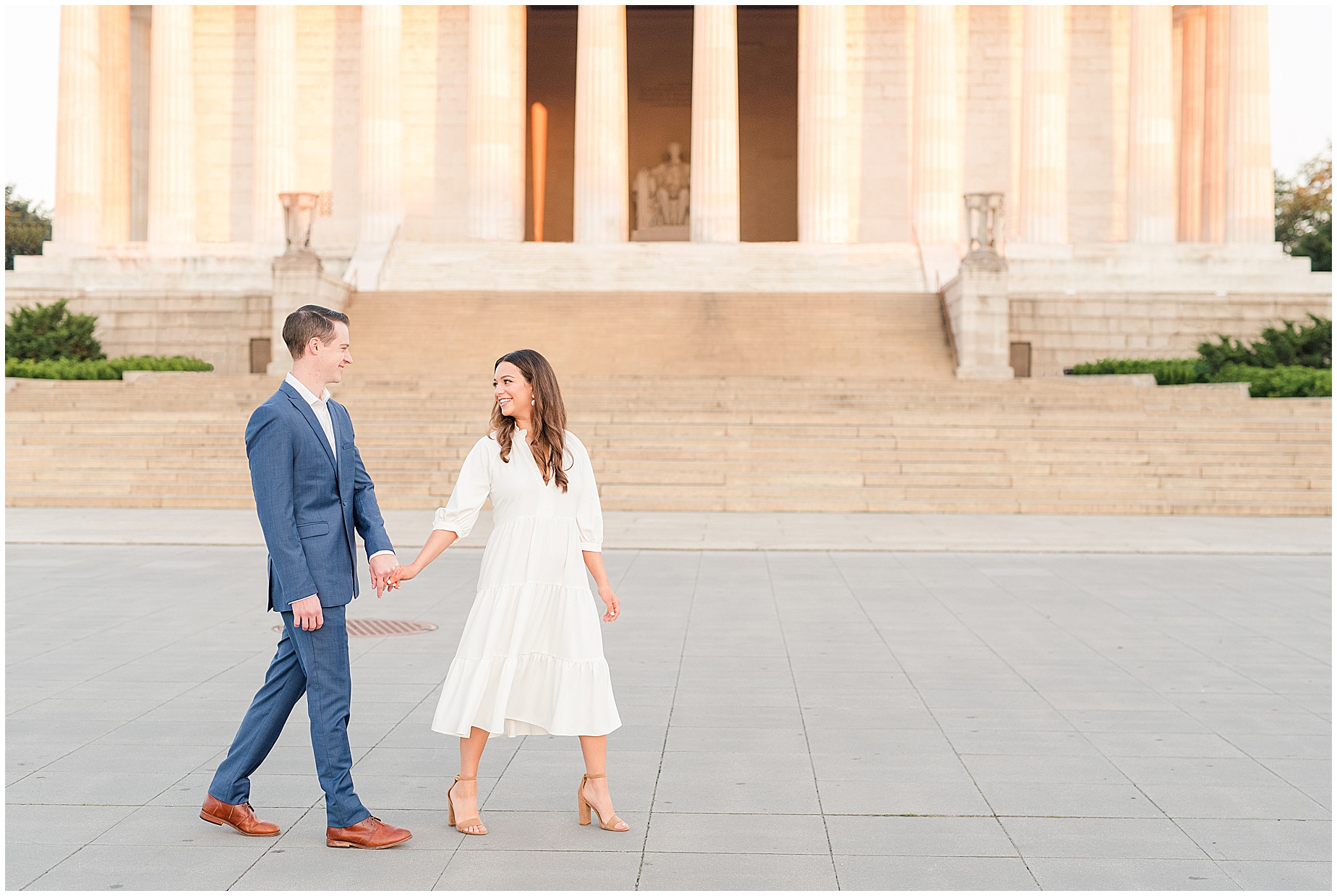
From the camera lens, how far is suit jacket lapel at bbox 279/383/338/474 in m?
5.05

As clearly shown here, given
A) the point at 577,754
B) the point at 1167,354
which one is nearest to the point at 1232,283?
the point at 1167,354

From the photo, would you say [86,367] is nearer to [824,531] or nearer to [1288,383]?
[824,531]

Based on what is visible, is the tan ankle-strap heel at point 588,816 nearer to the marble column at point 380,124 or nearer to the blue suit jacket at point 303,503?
the blue suit jacket at point 303,503

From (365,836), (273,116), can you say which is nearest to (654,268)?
(273,116)

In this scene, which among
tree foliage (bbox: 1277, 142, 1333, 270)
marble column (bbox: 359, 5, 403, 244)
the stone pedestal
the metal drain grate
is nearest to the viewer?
the metal drain grate

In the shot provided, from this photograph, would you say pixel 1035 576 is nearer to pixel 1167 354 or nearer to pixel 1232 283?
pixel 1167 354

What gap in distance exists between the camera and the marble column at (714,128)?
43.1 meters

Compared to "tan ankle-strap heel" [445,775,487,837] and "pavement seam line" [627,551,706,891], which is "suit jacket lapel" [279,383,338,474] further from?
"pavement seam line" [627,551,706,891]

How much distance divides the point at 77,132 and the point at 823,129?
1043 inches

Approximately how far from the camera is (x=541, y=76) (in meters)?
58.2

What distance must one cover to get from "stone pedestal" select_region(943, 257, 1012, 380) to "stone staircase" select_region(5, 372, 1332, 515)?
20.1 feet

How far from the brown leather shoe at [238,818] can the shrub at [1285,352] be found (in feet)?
90.6

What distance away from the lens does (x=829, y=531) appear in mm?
16609

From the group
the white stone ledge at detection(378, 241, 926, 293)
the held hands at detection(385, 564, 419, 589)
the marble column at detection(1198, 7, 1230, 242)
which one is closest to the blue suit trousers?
the held hands at detection(385, 564, 419, 589)
